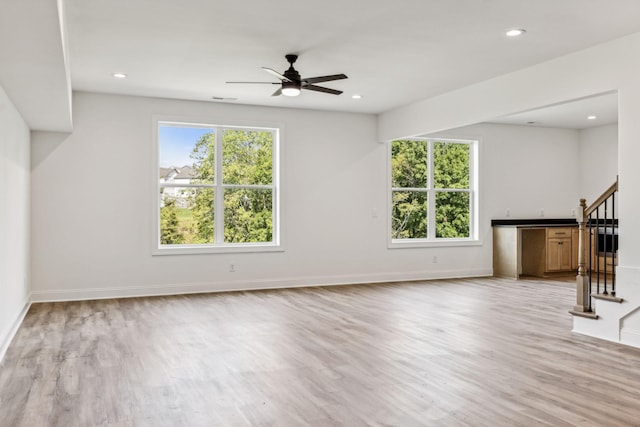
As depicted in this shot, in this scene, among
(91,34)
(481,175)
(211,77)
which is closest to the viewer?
(91,34)

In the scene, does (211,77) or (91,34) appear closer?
(91,34)

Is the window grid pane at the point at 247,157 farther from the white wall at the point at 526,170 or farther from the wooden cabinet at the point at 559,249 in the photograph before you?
the wooden cabinet at the point at 559,249

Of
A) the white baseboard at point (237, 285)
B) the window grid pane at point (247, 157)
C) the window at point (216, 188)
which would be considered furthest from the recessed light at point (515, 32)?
the white baseboard at point (237, 285)

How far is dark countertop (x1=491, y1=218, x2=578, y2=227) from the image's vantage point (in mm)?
9375

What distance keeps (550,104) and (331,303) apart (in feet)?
10.9

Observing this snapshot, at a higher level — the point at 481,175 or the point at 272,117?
the point at 272,117

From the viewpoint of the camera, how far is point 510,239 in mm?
9164

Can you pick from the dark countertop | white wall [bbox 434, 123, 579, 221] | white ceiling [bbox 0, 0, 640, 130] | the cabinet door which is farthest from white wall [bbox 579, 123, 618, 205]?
white ceiling [bbox 0, 0, 640, 130]

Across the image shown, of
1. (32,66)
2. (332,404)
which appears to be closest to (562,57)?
(332,404)

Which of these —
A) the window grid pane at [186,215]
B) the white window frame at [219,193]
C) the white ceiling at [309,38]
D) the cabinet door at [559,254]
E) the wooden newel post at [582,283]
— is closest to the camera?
the white ceiling at [309,38]

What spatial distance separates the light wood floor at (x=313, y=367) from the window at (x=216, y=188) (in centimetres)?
152

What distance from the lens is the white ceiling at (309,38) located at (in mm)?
4062

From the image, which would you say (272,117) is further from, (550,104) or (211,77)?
(550,104)

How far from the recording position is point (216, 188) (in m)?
7.91
